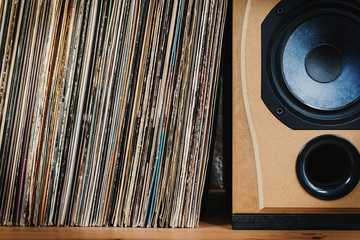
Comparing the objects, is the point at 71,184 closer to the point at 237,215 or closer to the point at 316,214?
the point at 237,215

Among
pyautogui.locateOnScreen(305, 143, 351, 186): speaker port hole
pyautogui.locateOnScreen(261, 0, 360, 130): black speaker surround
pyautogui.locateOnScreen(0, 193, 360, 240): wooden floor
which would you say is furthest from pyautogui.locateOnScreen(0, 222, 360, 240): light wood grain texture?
pyautogui.locateOnScreen(261, 0, 360, 130): black speaker surround

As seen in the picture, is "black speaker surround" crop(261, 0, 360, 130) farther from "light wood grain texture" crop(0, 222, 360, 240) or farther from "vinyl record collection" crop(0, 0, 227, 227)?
"light wood grain texture" crop(0, 222, 360, 240)

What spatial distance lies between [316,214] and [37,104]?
1.82 feet

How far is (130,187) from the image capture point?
687mm

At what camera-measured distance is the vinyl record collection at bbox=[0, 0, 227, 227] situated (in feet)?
2.25

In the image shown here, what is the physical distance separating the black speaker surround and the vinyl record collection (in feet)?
0.35

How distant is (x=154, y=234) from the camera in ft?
2.07

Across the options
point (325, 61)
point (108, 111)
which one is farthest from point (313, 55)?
point (108, 111)

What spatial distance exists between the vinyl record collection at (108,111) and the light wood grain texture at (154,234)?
3 centimetres

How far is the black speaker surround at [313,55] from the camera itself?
0.68m

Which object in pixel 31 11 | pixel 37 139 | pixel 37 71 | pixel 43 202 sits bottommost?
pixel 43 202

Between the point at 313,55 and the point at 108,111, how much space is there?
1.31 ft

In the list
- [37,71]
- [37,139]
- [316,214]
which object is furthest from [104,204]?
[316,214]

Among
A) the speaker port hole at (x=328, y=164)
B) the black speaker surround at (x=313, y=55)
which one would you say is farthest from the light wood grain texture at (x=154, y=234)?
the black speaker surround at (x=313, y=55)
